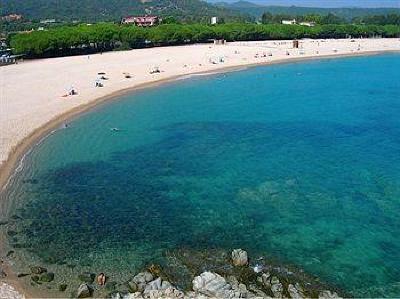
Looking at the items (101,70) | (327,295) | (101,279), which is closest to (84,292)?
(101,279)

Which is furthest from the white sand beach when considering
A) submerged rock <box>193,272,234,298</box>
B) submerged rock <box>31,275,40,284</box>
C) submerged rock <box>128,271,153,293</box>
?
submerged rock <box>193,272,234,298</box>

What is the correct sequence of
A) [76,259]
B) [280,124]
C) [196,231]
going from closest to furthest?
[76,259], [196,231], [280,124]

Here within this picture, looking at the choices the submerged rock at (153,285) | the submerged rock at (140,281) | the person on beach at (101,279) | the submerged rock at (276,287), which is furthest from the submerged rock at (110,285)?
the submerged rock at (276,287)

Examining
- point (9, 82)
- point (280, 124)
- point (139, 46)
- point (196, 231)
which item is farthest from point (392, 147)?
point (139, 46)

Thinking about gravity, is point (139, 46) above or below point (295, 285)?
above

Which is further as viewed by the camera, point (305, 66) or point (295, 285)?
point (305, 66)

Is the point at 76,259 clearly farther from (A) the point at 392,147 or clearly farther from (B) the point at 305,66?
(B) the point at 305,66

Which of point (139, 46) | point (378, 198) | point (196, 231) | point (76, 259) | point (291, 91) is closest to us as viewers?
point (76, 259)
